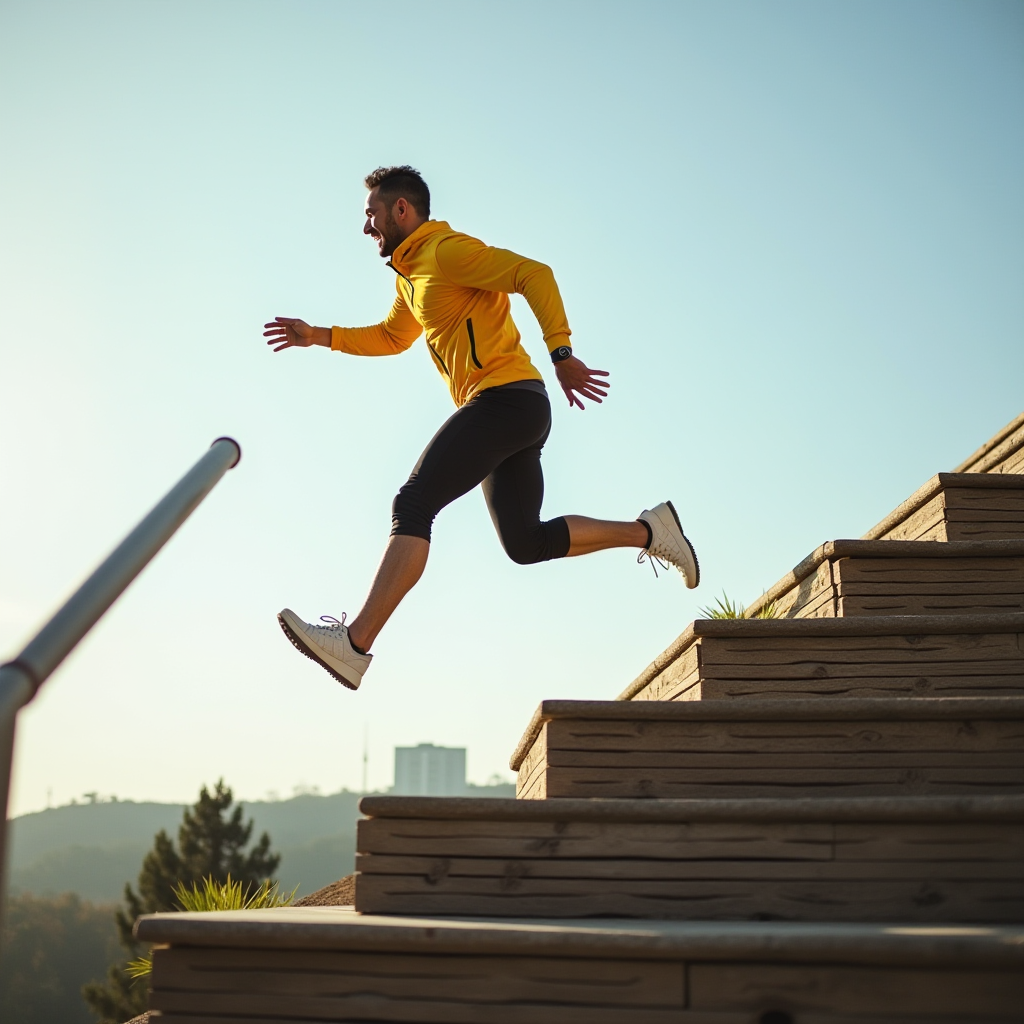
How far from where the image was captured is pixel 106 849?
8031cm

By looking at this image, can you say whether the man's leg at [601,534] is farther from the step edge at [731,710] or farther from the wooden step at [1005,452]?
the wooden step at [1005,452]

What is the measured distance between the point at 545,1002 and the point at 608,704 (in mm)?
882

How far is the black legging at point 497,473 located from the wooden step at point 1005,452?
7.13 feet

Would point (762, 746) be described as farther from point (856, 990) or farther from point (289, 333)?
point (289, 333)

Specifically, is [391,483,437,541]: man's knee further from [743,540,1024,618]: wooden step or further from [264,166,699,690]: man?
[743,540,1024,618]: wooden step

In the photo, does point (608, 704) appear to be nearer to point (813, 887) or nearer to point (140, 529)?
point (813, 887)

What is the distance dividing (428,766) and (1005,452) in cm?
15550

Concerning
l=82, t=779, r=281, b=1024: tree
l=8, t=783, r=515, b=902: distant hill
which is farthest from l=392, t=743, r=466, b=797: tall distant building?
l=82, t=779, r=281, b=1024: tree

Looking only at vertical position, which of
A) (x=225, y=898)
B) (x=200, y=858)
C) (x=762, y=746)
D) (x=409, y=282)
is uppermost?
(x=409, y=282)

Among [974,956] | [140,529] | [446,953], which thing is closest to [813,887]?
[974,956]

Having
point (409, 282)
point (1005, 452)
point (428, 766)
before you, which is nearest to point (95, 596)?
point (409, 282)

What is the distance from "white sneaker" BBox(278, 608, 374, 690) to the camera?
10.4 ft

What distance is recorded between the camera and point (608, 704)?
2.59 meters

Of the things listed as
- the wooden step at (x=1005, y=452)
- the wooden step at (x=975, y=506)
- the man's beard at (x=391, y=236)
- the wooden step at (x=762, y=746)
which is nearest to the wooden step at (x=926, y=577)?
the wooden step at (x=975, y=506)
